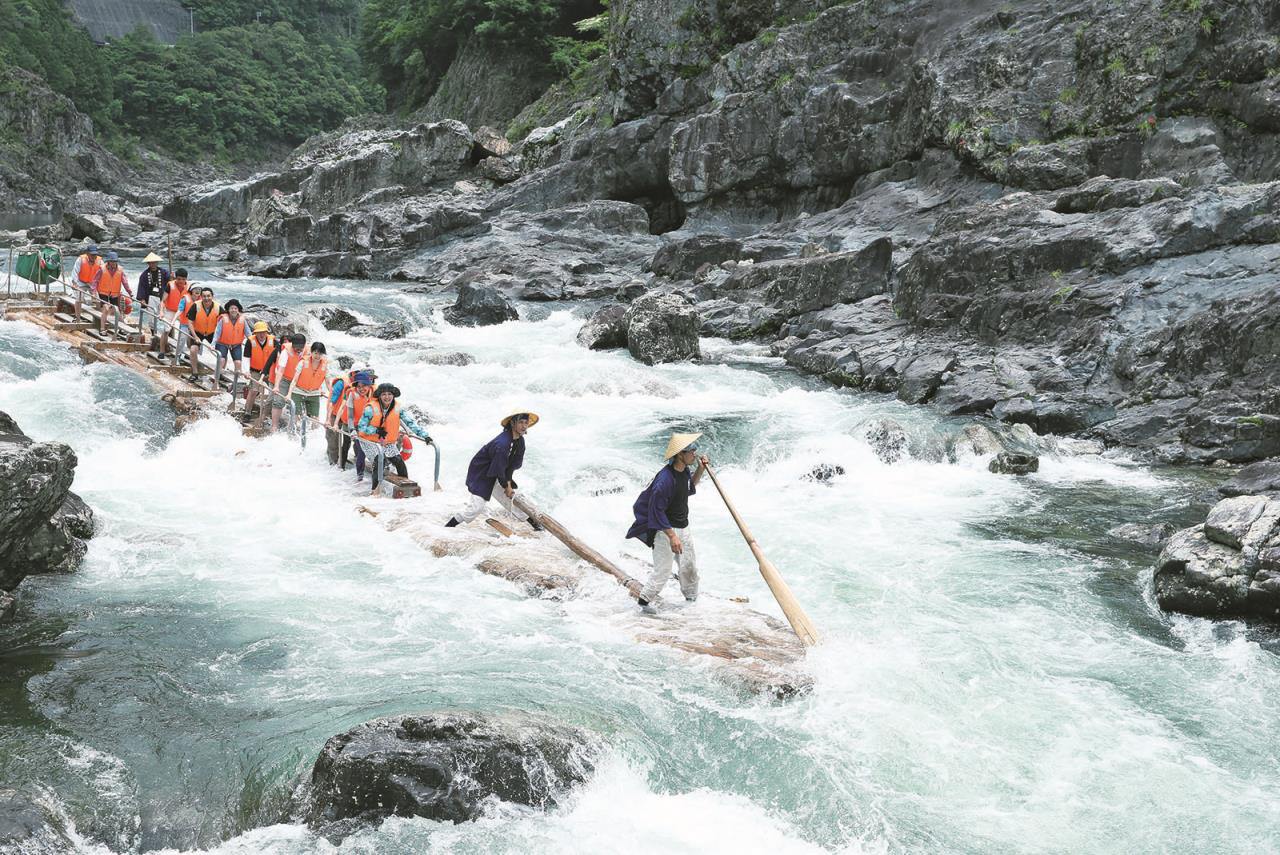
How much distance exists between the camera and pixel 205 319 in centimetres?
1752

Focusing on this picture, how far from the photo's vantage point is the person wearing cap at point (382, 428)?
520 inches

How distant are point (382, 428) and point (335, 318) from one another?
12.9m

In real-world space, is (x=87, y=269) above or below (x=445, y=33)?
below

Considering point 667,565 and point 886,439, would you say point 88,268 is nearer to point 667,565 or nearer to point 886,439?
point 886,439

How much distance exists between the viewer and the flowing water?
6.68 metres

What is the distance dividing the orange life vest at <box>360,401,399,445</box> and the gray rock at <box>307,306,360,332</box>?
487 inches

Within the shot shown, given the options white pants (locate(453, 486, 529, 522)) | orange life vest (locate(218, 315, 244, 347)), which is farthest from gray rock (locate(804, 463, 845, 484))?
orange life vest (locate(218, 315, 244, 347))

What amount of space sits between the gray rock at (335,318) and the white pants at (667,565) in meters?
17.5

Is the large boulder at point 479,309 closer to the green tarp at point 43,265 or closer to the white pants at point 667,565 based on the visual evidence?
the green tarp at point 43,265

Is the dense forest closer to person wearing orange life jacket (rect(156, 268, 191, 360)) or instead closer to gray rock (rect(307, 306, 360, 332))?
gray rock (rect(307, 306, 360, 332))

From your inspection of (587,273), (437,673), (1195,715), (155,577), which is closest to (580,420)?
(155,577)

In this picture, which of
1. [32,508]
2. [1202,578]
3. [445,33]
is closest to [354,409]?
[32,508]

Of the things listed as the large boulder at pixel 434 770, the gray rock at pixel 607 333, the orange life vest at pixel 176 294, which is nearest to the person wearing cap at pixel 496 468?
the large boulder at pixel 434 770

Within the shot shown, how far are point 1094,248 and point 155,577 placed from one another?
1707 cm
